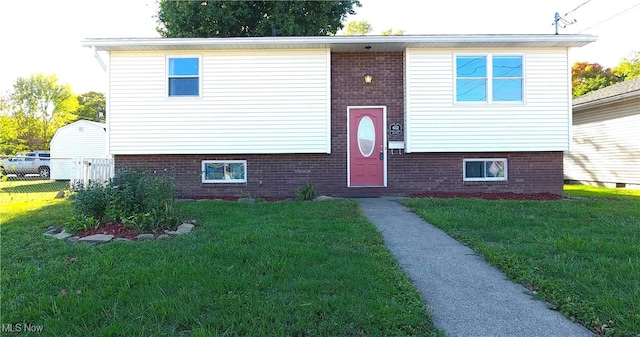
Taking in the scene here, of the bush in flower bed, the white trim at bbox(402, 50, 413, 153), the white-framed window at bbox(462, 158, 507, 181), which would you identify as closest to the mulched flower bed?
the white-framed window at bbox(462, 158, 507, 181)

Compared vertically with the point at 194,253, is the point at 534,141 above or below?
above

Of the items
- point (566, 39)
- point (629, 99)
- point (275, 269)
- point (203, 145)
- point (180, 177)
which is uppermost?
point (566, 39)

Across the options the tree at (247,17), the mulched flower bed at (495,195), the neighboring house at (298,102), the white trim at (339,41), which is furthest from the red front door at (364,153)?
the tree at (247,17)

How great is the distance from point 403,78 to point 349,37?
185cm

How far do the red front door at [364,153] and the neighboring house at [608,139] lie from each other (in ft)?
29.6

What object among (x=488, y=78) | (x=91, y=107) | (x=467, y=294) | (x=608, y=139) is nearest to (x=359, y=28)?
(x=608, y=139)

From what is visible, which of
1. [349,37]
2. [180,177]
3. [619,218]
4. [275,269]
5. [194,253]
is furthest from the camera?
[180,177]

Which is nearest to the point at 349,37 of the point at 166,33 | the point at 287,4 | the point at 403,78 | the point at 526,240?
the point at 403,78

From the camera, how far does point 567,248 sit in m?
4.75

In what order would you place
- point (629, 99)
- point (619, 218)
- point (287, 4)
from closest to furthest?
1. point (619, 218)
2. point (629, 99)
3. point (287, 4)

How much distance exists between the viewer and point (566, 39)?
32.1ft

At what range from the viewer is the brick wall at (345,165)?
10461 mm

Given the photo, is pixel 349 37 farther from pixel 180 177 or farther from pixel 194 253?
pixel 194 253

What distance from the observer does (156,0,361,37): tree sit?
→ 17172mm
